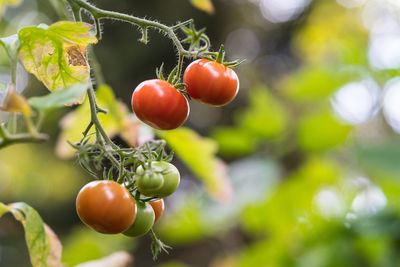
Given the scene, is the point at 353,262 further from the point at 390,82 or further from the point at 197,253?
the point at 197,253

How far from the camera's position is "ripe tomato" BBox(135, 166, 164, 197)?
508 millimetres

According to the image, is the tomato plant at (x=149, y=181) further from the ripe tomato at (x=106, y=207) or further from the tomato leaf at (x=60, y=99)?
the tomato leaf at (x=60, y=99)

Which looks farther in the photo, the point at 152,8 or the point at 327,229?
the point at 152,8

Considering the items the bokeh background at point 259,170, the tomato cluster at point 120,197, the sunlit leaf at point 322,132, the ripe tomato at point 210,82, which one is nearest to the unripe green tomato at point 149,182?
the tomato cluster at point 120,197

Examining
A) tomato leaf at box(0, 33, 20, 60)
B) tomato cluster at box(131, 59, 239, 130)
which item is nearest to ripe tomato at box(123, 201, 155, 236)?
tomato cluster at box(131, 59, 239, 130)

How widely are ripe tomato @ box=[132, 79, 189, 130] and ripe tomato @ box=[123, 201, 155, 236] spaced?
10 centimetres

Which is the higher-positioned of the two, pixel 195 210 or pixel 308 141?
pixel 308 141

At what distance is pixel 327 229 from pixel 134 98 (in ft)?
3.29

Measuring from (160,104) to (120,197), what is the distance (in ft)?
0.40

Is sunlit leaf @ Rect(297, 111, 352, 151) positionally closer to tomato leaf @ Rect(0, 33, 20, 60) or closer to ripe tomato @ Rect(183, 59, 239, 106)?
ripe tomato @ Rect(183, 59, 239, 106)

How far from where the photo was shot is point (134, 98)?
1.86 feet

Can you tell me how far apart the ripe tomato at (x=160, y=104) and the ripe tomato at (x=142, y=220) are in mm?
105

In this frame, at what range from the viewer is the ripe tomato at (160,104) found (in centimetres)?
55

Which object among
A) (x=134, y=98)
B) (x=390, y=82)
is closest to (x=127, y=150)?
(x=134, y=98)
